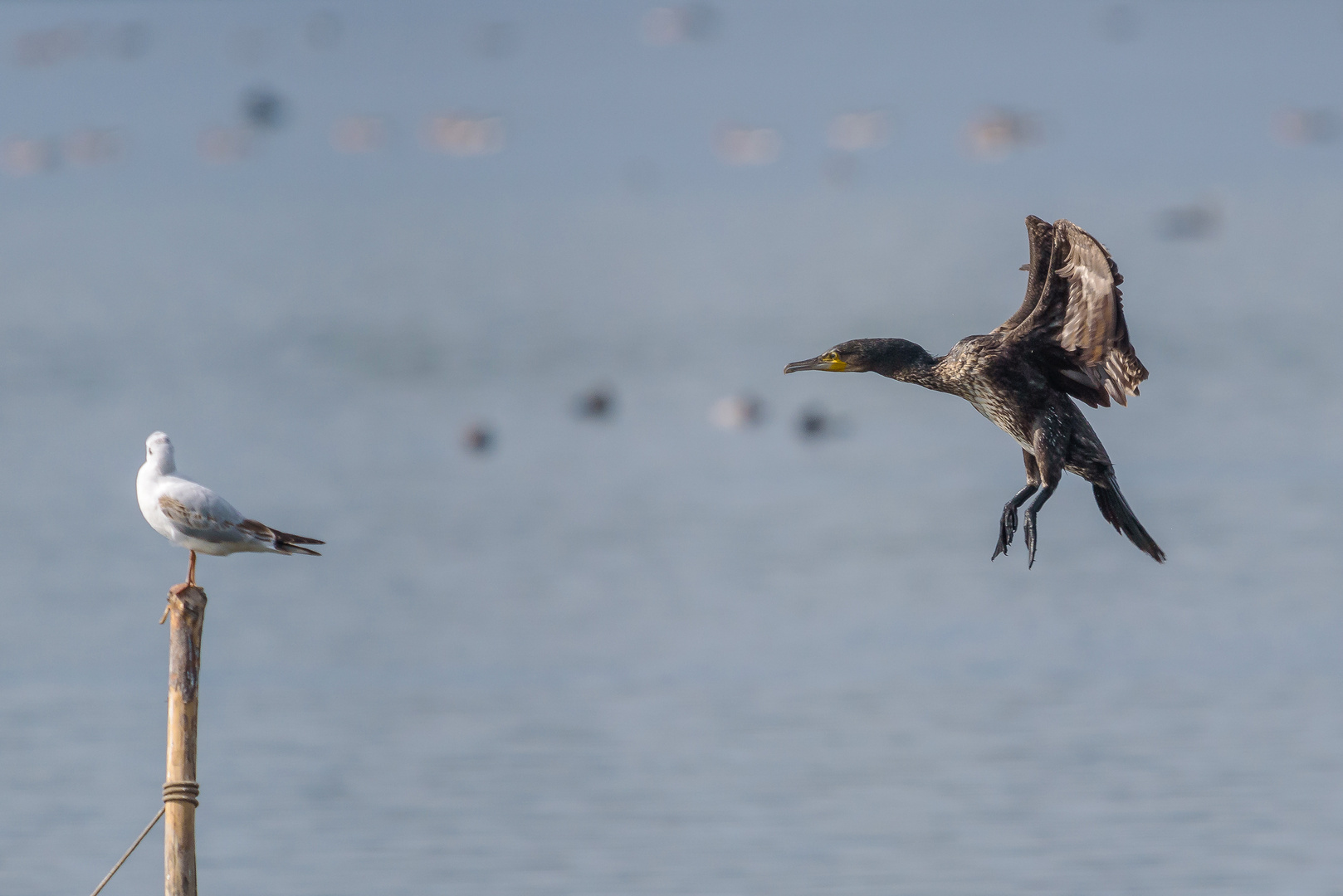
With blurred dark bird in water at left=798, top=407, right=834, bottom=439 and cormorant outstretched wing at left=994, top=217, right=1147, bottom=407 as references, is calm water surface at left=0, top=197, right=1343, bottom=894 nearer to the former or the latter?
blurred dark bird in water at left=798, top=407, right=834, bottom=439

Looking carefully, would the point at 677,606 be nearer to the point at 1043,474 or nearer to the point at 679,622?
the point at 679,622

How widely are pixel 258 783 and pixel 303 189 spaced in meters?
97.2

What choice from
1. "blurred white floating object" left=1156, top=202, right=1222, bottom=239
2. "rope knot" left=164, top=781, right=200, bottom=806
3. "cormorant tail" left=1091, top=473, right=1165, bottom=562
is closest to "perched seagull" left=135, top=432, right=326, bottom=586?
"rope knot" left=164, top=781, right=200, bottom=806

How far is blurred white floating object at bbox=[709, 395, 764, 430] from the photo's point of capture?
40550mm

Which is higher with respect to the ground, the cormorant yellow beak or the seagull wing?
the cormorant yellow beak

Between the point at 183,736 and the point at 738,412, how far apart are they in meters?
30.4

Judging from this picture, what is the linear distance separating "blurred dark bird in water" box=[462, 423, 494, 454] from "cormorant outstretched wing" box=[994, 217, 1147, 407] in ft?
104

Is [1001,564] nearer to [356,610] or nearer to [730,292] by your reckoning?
[356,610]

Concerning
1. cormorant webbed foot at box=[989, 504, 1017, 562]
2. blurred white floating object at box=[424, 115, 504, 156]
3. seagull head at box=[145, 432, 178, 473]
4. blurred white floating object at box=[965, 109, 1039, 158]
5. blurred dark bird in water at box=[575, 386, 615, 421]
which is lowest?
cormorant webbed foot at box=[989, 504, 1017, 562]

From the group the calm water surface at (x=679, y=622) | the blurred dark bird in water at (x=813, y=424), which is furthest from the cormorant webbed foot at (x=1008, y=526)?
the blurred dark bird in water at (x=813, y=424)

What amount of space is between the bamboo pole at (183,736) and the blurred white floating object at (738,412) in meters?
29.3

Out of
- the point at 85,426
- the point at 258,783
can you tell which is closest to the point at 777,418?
the point at 85,426

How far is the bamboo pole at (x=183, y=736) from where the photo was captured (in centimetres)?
1048

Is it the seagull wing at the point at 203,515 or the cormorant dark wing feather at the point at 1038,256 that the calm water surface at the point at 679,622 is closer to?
the seagull wing at the point at 203,515
